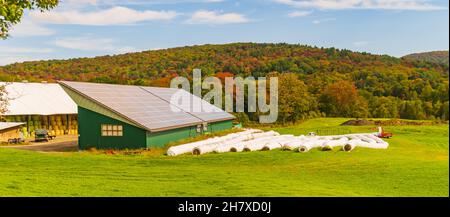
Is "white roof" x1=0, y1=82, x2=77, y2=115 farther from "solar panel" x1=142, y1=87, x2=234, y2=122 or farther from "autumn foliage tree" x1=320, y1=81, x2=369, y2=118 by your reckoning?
"autumn foliage tree" x1=320, y1=81, x2=369, y2=118

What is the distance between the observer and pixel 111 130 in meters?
24.0

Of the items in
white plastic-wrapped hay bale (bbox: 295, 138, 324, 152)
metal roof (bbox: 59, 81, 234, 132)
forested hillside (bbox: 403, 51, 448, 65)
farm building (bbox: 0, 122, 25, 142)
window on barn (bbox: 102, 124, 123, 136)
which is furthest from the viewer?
forested hillside (bbox: 403, 51, 448, 65)

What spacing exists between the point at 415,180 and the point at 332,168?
2951 mm

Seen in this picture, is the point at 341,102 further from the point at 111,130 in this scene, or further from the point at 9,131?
the point at 111,130

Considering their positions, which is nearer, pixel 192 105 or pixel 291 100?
pixel 192 105

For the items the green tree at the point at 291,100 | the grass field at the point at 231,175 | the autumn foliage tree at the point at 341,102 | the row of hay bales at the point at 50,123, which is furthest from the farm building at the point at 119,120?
the autumn foliage tree at the point at 341,102

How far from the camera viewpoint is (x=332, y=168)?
15.5 metres

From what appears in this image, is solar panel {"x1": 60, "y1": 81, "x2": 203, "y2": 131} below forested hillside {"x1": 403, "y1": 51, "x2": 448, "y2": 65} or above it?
below

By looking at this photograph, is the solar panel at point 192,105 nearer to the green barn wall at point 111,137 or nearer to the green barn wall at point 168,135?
the green barn wall at point 168,135

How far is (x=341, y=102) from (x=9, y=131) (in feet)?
147

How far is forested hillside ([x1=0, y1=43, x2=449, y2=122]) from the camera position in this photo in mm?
62469

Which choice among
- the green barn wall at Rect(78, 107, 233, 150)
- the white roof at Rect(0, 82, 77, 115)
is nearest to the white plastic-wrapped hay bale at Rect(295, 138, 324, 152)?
the green barn wall at Rect(78, 107, 233, 150)

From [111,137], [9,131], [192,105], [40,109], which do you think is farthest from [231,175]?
[40,109]
